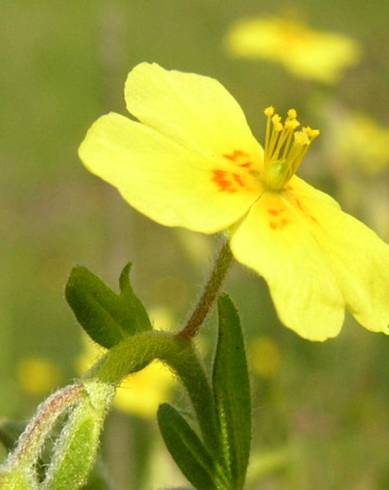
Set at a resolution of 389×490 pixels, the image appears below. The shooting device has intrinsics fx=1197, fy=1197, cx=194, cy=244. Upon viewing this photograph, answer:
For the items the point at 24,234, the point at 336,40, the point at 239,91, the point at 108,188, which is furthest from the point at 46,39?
the point at 336,40

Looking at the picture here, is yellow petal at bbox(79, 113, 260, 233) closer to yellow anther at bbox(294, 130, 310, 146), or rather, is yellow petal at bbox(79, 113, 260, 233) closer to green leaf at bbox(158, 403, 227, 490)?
yellow anther at bbox(294, 130, 310, 146)

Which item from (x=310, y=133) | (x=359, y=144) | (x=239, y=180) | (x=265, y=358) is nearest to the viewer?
(x=239, y=180)

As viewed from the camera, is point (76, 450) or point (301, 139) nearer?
point (76, 450)

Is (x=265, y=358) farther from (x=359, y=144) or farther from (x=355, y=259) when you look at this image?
(x=355, y=259)

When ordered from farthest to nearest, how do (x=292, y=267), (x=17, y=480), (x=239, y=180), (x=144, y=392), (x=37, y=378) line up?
(x=37, y=378) < (x=144, y=392) < (x=239, y=180) < (x=292, y=267) < (x=17, y=480)

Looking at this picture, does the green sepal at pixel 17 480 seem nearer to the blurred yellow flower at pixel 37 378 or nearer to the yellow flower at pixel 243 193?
the yellow flower at pixel 243 193

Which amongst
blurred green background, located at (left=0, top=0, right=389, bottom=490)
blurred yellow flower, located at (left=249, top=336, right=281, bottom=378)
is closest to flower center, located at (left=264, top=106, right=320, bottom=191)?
blurred green background, located at (left=0, top=0, right=389, bottom=490)

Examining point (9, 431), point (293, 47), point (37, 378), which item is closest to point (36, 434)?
point (9, 431)

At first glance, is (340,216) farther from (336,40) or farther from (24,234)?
(24,234)
